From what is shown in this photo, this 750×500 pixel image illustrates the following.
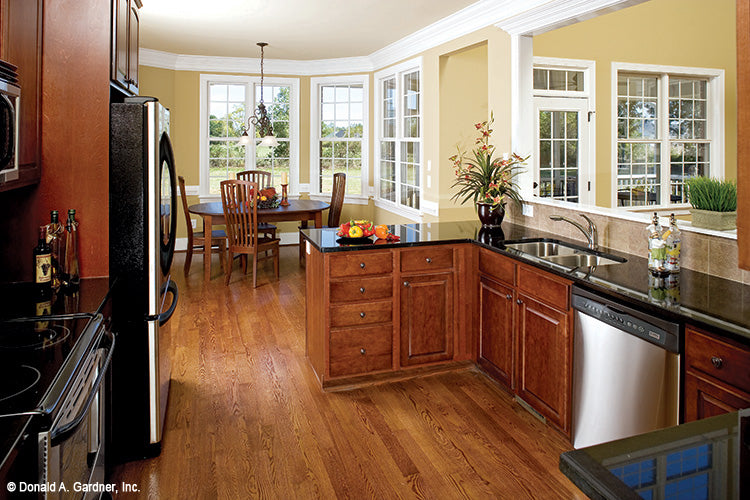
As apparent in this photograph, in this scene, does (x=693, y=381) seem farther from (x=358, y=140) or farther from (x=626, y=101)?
(x=358, y=140)

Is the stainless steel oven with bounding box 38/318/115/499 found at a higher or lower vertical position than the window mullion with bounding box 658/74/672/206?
lower

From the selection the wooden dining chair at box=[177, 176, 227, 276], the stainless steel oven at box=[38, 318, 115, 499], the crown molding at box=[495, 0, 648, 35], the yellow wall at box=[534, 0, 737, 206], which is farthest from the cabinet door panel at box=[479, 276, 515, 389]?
the wooden dining chair at box=[177, 176, 227, 276]

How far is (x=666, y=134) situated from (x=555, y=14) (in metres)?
3.27

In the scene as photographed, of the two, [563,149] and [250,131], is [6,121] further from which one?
[250,131]

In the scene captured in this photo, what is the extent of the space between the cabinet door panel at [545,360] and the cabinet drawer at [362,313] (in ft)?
2.57

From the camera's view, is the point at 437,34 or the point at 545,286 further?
the point at 437,34

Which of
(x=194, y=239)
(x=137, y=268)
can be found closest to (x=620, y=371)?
(x=137, y=268)

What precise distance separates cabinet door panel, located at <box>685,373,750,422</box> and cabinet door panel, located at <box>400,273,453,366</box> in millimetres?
1660

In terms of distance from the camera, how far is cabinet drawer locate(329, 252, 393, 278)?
128 inches

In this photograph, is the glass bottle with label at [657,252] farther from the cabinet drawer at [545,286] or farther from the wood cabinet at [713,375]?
the wood cabinet at [713,375]

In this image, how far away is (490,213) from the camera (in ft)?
12.2

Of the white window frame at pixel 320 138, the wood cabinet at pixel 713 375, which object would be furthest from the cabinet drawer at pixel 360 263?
the white window frame at pixel 320 138

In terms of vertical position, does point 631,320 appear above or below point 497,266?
below

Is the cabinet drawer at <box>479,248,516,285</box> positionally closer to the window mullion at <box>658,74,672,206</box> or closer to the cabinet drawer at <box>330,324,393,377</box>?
the cabinet drawer at <box>330,324,393,377</box>
